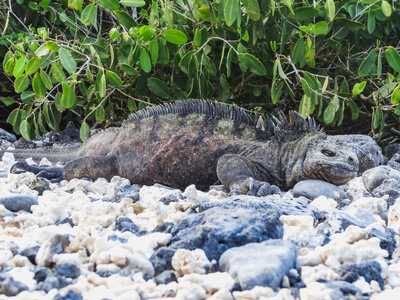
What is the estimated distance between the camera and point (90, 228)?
1987mm

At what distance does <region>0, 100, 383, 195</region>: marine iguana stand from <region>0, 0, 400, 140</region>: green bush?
0.33 meters

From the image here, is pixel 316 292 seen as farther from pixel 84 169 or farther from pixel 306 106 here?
pixel 84 169

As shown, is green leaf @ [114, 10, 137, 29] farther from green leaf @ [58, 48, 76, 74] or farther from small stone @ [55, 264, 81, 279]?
small stone @ [55, 264, 81, 279]

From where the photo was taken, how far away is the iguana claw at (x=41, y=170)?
374cm

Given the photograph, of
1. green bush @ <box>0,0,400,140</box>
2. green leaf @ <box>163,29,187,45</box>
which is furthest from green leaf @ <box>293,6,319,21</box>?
green leaf @ <box>163,29,187,45</box>

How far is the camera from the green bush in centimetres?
360

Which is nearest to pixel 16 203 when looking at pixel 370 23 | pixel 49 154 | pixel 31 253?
pixel 31 253

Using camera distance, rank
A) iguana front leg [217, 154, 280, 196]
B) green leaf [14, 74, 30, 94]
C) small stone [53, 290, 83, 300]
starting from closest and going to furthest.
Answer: small stone [53, 290, 83, 300]
iguana front leg [217, 154, 280, 196]
green leaf [14, 74, 30, 94]

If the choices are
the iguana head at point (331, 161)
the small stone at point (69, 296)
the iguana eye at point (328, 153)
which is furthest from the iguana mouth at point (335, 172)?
the small stone at point (69, 296)

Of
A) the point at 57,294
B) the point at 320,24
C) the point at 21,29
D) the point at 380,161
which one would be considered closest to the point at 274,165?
the point at 380,161

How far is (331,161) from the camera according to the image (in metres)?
3.20

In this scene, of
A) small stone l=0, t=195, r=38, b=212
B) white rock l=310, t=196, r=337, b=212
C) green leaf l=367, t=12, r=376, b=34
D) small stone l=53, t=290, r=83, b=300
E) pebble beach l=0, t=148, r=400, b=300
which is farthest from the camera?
green leaf l=367, t=12, r=376, b=34

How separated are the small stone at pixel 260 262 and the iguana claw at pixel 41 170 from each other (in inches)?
97.1

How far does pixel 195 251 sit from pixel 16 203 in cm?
102
